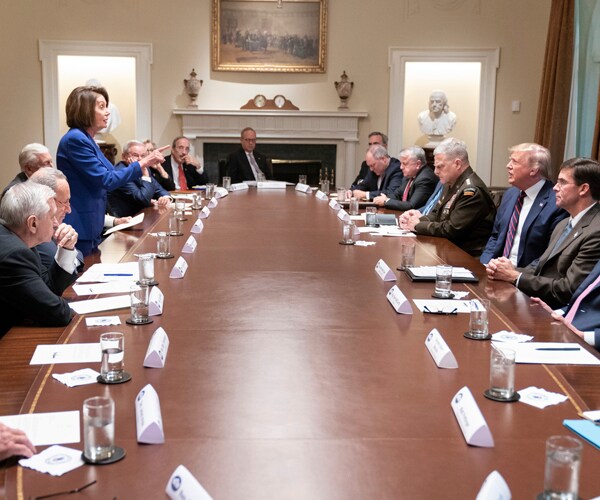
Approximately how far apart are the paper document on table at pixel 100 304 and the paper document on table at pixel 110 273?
369 mm

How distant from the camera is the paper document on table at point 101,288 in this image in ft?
10.0

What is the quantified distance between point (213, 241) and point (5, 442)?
2902mm

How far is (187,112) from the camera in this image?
35.4 ft

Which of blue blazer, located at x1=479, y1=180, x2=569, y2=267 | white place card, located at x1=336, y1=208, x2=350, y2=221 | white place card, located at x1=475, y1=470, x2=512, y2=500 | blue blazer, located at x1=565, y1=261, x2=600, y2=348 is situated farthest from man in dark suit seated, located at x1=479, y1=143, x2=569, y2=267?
white place card, located at x1=475, y1=470, x2=512, y2=500

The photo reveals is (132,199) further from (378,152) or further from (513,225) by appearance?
(513,225)

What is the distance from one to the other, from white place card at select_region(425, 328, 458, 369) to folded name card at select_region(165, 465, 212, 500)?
3.28 ft

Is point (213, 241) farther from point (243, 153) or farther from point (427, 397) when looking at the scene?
point (243, 153)

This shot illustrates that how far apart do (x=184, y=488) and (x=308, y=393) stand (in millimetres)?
668

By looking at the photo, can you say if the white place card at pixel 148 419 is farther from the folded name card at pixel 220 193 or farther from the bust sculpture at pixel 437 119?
the bust sculpture at pixel 437 119

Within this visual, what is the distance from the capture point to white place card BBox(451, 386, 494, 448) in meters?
1.67

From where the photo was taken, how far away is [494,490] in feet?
4.41

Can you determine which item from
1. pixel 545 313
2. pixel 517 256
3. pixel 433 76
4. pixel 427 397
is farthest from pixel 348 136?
pixel 427 397

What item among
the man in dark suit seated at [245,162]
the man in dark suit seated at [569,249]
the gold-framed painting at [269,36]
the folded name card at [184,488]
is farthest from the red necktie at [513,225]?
the gold-framed painting at [269,36]

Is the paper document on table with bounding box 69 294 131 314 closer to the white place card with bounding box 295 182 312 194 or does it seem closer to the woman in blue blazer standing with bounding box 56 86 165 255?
the woman in blue blazer standing with bounding box 56 86 165 255
